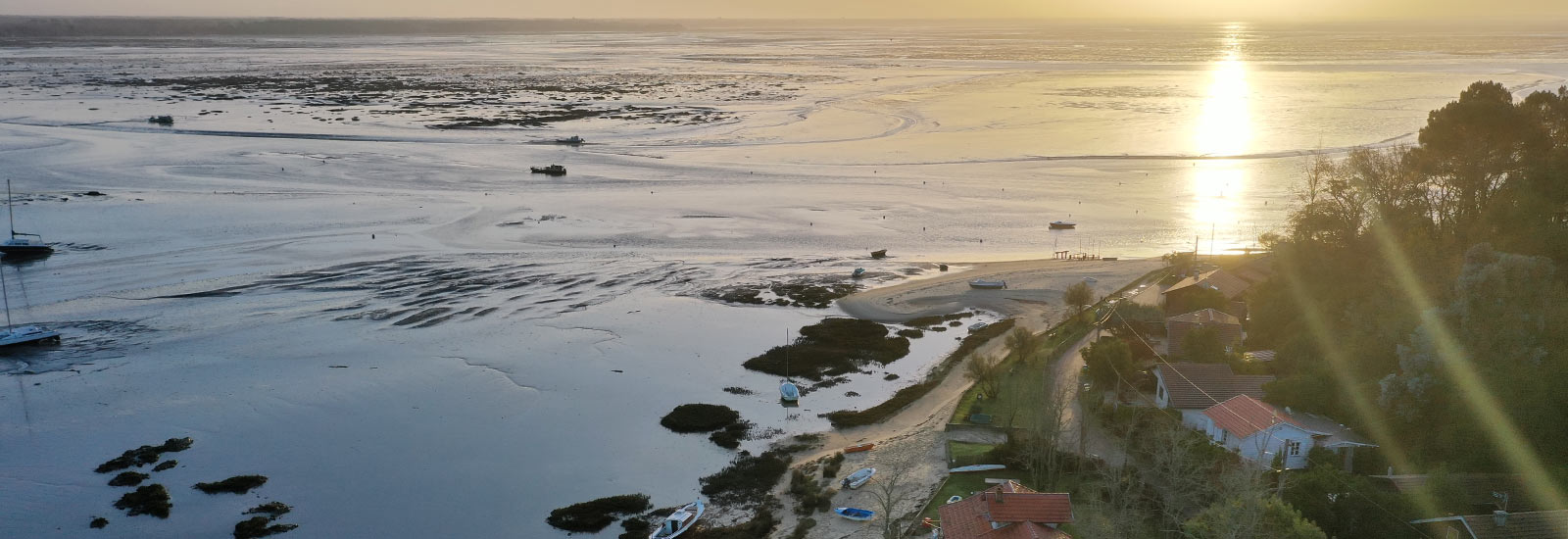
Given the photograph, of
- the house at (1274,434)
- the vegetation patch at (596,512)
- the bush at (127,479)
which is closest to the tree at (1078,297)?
the house at (1274,434)

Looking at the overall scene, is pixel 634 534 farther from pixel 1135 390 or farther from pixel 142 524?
pixel 1135 390

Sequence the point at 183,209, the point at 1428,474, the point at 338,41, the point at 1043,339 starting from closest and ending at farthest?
the point at 1428,474 < the point at 1043,339 < the point at 183,209 < the point at 338,41

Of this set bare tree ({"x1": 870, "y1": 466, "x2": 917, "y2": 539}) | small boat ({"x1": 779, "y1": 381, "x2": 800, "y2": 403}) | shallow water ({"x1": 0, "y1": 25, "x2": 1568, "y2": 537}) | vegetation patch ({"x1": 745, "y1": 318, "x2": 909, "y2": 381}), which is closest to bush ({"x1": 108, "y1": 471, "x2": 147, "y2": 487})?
shallow water ({"x1": 0, "y1": 25, "x2": 1568, "y2": 537})

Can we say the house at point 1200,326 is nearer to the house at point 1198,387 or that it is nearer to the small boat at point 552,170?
the house at point 1198,387

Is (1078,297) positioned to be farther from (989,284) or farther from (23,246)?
(23,246)

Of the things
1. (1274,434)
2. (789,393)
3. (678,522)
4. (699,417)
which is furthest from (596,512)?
(1274,434)

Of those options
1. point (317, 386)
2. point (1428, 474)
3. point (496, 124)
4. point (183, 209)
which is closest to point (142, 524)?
point (317, 386)
